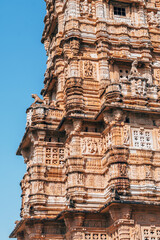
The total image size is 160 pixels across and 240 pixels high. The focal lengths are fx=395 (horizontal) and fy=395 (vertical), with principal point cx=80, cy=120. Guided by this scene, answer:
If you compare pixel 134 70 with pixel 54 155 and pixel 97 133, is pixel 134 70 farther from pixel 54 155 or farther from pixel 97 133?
pixel 54 155

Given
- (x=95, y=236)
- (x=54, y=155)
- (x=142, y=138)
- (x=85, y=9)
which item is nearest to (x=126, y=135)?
(x=142, y=138)

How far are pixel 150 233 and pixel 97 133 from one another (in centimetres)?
669

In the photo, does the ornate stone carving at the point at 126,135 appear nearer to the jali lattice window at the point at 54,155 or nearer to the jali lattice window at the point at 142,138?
the jali lattice window at the point at 142,138

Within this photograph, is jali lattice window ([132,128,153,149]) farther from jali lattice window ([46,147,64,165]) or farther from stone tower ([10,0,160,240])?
jali lattice window ([46,147,64,165])

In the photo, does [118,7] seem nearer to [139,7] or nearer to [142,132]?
[139,7]

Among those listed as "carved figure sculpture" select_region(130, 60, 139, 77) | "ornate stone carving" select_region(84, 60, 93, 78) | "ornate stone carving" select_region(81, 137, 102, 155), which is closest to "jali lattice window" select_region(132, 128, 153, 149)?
"ornate stone carving" select_region(81, 137, 102, 155)

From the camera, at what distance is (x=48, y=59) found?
32.7m

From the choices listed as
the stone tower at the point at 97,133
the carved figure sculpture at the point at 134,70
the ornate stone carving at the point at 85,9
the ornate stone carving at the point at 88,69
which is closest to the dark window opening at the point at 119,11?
the stone tower at the point at 97,133

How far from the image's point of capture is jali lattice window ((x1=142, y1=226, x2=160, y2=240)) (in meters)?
19.6

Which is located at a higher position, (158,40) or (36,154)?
(158,40)

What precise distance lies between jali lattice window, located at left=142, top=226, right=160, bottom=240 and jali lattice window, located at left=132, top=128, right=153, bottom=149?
4494 mm

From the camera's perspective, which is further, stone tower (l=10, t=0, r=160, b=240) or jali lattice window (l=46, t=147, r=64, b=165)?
jali lattice window (l=46, t=147, r=64, b=165)

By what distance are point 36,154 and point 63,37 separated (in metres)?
9.15

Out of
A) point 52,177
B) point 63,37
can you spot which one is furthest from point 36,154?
point 63,37
